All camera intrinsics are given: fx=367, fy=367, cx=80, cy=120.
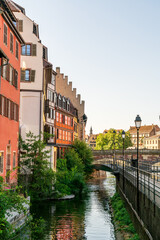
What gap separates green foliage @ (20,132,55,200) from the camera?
119 ft

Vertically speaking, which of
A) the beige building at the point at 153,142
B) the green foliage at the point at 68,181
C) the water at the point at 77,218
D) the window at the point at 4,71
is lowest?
the water at the point at 77,218

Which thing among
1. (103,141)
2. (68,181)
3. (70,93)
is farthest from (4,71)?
(103,141)

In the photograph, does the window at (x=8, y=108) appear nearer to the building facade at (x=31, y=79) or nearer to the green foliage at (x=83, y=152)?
the building facade at (x=31, y=79)

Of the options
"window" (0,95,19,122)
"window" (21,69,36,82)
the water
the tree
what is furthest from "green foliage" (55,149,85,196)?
the tree

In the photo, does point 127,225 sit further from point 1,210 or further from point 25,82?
point 25,82

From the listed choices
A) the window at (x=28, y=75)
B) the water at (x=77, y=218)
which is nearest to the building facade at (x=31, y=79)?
the window at (x=28, y=75)

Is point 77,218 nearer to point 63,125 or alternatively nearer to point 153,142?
point 63,125

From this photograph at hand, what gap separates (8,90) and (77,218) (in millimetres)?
11715

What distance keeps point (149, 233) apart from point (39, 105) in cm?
2727

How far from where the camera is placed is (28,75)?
4112 cm

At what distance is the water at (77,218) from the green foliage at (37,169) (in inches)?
59.1

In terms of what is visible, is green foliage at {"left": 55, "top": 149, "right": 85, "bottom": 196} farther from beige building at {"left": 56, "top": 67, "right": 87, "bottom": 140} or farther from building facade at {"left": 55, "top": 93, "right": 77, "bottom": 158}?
beige building at {"left": 56, "top": 67, "right": 87, "bottom": 140}

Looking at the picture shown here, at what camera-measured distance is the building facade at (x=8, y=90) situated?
24594 mm

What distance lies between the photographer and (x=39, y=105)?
41.1 meters
